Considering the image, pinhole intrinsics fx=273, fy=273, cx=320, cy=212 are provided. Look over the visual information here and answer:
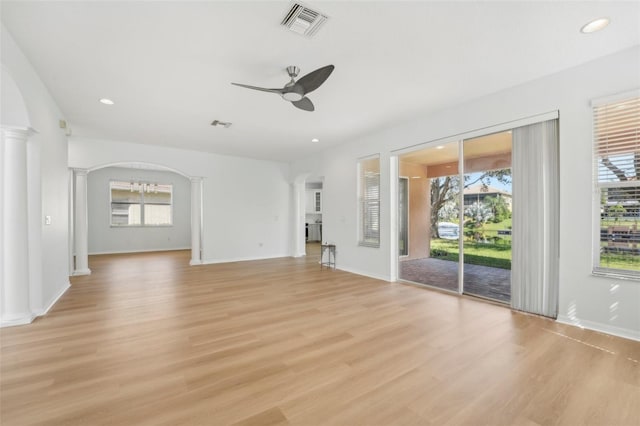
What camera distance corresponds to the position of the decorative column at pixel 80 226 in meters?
5.82

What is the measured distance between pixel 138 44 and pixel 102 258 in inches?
302

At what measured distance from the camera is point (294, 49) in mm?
2633

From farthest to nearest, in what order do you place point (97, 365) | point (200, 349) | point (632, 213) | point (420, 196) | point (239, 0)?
point (420, 196) → point (632, 213) → point (200, 349) → point (97, 365) → point (239, 0)

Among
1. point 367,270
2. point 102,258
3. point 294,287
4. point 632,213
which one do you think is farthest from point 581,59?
point 102,258

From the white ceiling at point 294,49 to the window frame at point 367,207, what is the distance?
1539 mm

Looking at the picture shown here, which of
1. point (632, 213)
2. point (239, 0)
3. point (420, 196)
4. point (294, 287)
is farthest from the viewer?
point (420, 196)

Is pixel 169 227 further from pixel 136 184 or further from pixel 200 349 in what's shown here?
pixel 200 349

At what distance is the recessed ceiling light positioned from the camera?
7.49 ft

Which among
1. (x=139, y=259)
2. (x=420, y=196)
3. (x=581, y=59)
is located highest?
(x=581, y=59)

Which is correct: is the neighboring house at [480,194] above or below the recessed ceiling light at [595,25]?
below

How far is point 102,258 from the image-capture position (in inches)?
313

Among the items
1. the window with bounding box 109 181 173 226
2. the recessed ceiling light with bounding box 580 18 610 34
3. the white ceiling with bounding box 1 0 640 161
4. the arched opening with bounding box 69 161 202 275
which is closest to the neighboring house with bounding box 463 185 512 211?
the white ceiling with bounding box 1 0 640 161

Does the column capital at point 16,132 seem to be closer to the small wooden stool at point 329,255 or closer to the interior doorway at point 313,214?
the small wooden stool at point 329,255

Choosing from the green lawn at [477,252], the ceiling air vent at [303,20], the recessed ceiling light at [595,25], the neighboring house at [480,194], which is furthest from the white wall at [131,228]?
the recessed ceiling light at [595,25]
